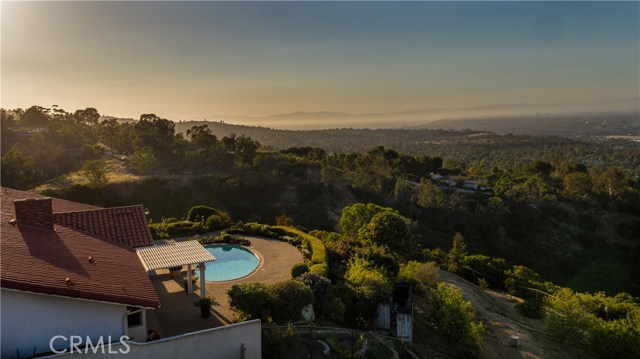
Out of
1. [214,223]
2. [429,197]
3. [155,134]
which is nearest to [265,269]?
[214,223]

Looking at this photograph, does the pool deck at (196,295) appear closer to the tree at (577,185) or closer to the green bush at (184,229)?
the green bush at (184,229)

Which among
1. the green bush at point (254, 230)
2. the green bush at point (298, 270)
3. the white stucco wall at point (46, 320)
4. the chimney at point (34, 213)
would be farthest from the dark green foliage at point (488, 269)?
the chimney at point (34, 213)

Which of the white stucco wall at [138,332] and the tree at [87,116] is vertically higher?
the tree at [87,116]

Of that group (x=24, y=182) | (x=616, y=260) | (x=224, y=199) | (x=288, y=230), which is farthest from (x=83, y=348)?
(x=616, y=260)

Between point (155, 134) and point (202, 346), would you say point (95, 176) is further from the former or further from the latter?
point (202, 346)

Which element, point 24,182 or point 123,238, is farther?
point 24,182

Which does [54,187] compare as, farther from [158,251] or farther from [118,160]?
[158,251]

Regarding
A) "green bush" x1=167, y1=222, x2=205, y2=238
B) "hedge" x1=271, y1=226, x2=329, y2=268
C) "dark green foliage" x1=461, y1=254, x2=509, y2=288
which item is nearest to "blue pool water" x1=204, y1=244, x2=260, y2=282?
"hedge" x1=271, y1=226, x2=329, y2=268
